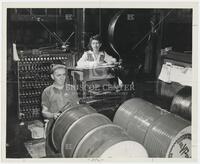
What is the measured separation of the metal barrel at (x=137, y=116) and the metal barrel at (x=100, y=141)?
0.50 feet

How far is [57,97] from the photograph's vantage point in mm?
1708

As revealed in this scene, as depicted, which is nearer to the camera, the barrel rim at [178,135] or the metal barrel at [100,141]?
the metal barrel at [100,141]

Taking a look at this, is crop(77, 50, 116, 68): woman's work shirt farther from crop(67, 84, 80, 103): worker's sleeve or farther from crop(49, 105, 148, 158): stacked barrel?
crop(49, 105, 148, 158): stacked barrel

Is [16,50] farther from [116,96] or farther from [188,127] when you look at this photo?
[188,127]

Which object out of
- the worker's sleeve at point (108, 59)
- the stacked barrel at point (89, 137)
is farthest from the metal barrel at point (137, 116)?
the worker's sleeve at point (108, 59)

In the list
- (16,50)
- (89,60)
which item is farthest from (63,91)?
(16,50)

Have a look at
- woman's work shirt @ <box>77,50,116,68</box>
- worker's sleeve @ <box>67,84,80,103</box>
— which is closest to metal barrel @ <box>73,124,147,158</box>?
worker's sleeve @ <box>67,84,80,103</box>

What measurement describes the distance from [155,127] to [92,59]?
0.51 metres

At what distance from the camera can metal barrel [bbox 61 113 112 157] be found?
1560 mm

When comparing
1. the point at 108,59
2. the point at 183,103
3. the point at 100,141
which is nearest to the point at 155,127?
the point at 183,103

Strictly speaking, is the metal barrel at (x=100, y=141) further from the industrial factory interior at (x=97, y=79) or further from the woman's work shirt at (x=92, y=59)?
the woman's work shirt at (x=92, y=59)

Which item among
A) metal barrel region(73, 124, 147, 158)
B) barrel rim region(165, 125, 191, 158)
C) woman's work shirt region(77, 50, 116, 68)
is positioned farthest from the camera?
woman's work shirt region(77, 50, 116, 68)

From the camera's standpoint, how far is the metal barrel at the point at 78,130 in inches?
61.4

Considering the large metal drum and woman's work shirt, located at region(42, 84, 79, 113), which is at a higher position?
woman's work shirt, located at region(42, 84, 79, 113)
